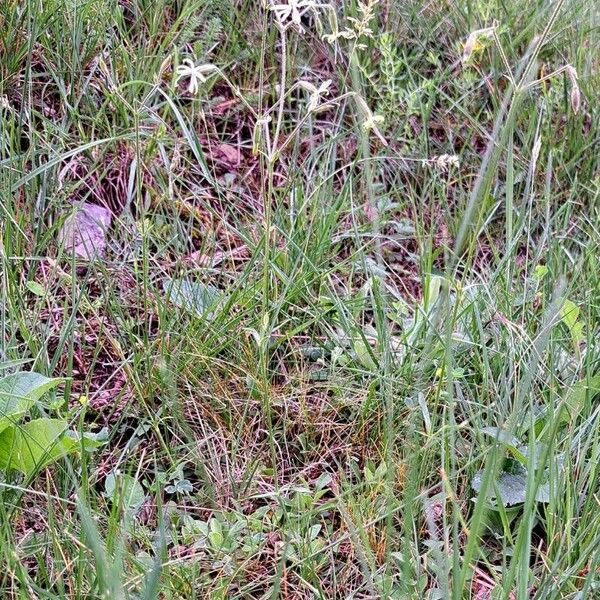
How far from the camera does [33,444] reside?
1613 mm

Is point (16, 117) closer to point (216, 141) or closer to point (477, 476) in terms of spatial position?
point (216, 141)

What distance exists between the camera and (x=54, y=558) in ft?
4.92

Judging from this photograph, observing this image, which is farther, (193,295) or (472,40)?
(193,295)

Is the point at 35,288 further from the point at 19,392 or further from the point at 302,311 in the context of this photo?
the point at 302,311

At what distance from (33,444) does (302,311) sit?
782mm

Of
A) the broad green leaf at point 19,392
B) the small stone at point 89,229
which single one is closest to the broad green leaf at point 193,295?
the small stone at point 89,229

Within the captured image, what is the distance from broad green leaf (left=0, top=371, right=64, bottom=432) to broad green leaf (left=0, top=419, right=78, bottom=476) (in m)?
0.02

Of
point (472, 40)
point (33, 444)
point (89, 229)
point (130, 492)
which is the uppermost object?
point (472, 40)

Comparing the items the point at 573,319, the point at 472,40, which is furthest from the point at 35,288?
the point at 573,319

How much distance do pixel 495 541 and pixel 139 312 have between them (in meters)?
1.02

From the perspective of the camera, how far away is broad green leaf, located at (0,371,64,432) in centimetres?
159

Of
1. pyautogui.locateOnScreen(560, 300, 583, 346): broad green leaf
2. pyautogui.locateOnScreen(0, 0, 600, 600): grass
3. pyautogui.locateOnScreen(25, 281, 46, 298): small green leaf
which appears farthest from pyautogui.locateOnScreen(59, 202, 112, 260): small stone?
pyautogui.locateOnScreen(560, 300, 583, 346): broad green leaf

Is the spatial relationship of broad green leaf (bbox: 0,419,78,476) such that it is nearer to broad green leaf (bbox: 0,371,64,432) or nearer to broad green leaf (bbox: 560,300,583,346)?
broad green leaf (bbox: 0,371,64,432)

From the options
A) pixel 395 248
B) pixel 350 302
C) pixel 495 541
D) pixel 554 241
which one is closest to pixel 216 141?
pixel 395 248
